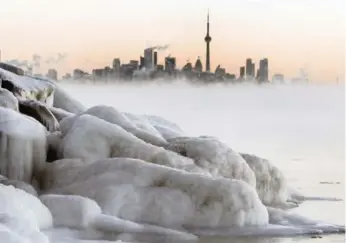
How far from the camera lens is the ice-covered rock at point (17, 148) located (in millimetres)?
8438

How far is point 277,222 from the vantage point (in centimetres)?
822

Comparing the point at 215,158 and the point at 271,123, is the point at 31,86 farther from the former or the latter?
the point at 271,123

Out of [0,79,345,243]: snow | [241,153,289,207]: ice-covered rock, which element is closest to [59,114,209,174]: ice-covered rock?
[0,79,345,243]: snow

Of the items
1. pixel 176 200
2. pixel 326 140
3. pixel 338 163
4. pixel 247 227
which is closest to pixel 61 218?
pixel 176 200

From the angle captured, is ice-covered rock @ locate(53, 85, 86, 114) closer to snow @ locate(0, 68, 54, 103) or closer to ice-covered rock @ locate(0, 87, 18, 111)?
snow @ locate(0, 68, 54, 103)

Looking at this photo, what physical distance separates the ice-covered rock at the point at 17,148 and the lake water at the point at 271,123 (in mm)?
1900

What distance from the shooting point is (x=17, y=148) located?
333 inches

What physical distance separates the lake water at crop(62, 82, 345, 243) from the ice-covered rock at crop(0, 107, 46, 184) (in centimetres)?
190

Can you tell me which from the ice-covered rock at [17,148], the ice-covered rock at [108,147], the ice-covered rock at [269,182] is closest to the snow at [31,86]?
the ice-covered rock at [108,147]

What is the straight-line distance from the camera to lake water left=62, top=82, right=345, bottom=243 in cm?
1118

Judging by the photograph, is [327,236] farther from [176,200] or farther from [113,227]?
[113,227]

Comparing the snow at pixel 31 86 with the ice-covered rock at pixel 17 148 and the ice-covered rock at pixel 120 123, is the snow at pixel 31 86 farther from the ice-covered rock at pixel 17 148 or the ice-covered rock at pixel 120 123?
the ice-covered rock at pixel 17 148

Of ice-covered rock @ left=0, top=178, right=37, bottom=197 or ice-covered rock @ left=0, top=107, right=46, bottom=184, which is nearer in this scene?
ice-covered rock @ left=0, top=178, right=37, bottom=197

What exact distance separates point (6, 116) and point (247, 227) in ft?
7.47
